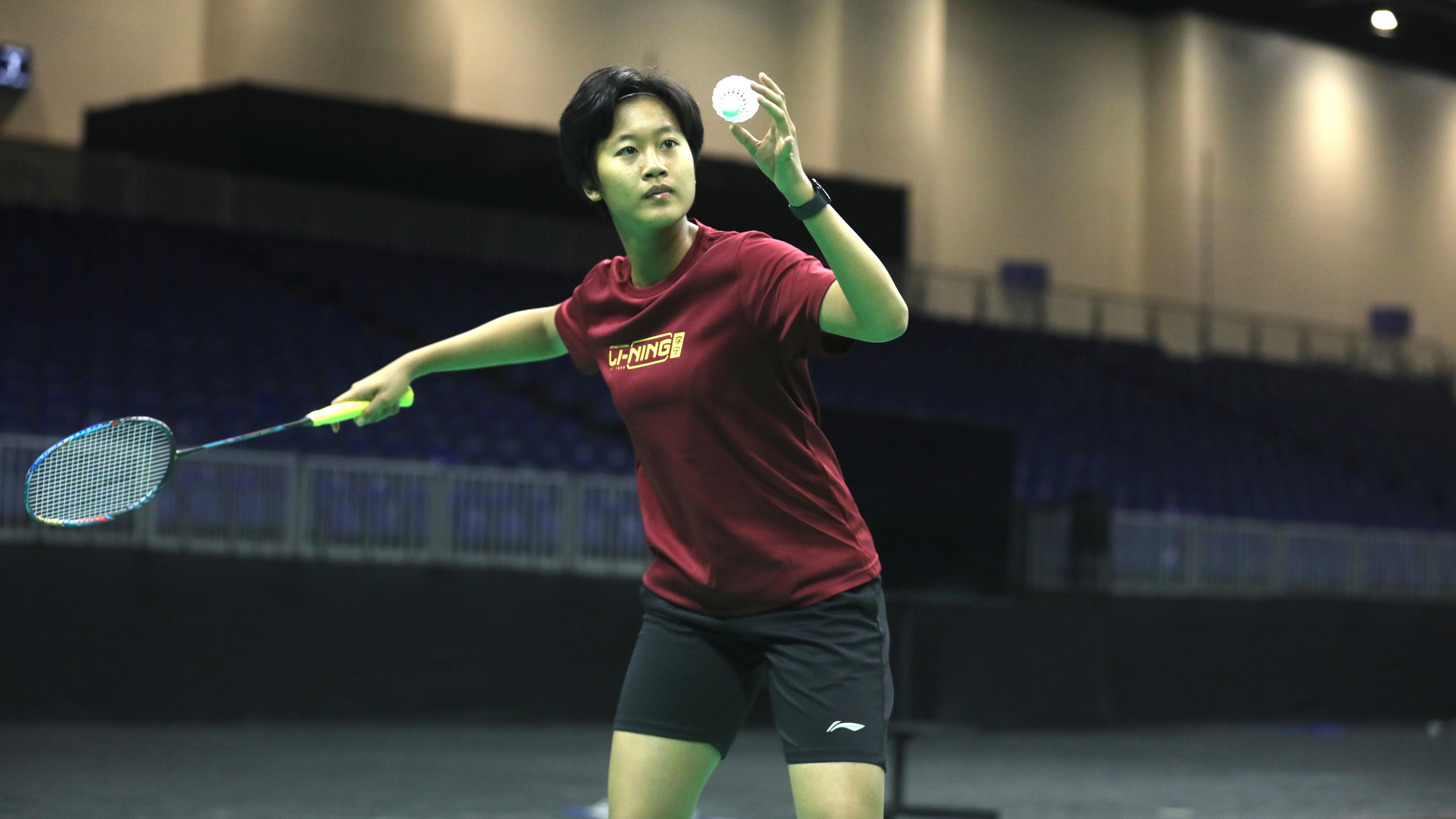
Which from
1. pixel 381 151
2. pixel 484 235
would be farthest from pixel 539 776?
pixel 484 235

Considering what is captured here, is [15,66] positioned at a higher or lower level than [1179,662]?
higher

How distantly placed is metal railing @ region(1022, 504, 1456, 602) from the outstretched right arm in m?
10.6

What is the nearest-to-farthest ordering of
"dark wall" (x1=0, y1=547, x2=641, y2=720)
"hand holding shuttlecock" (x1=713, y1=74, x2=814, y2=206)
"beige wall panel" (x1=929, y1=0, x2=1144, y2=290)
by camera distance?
"hand holding shuttlecock" (x1=713, y1=74, x2=814, y2=206), "dark wall" (x1=0, y1=547, x2=641, y2=720), "beige wall panel" (x1=929, y1=0, x2=1144, y2=290)

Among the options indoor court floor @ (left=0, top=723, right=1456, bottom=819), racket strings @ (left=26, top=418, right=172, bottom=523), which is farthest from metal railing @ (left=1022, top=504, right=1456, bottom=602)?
racket strings @ (left=26, top=418, right=172, bottom=523)

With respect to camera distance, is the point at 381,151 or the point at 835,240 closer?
the point at 835,240

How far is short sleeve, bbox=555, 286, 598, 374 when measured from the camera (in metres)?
3.75

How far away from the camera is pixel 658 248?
3500 millimetres

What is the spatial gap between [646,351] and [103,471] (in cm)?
158

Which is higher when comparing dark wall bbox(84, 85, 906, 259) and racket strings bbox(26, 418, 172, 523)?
dark wall bbox(84, 85, 906, 259)

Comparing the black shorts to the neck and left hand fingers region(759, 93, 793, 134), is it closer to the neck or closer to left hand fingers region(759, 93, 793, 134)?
the neck

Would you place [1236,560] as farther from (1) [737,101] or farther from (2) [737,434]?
(1) [737,101]

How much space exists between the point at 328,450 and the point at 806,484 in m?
10.9

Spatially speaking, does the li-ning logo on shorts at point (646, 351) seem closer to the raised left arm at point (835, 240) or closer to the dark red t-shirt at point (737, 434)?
the dark red t-shirt at point (737, 434)

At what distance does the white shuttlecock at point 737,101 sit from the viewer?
3.06 metres
